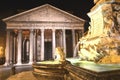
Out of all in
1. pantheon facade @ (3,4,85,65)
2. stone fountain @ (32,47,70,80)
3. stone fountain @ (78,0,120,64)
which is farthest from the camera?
pantheon facade @ (3,4,85,65)

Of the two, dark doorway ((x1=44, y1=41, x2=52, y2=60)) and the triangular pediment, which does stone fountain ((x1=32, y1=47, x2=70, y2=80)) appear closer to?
the triangular pediment

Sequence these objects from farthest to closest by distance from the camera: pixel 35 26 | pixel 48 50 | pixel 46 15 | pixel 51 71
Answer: pixel 48 50
pixel 46 15
pixel 35 26
pixel 51 71

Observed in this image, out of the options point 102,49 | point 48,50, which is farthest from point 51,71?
point 48,50

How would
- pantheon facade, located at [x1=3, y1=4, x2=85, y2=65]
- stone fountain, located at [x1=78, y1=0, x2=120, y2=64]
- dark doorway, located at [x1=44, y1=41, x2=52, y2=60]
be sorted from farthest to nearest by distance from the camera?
dark doorway, located at [x1=44, y1=41, x2=52, y2=60] < pantheon facade, located at [x1=3, y1=4, x2=85, y2=65] < stone fountain, located at [x1=78, y1=0, x2=120, y2=64]

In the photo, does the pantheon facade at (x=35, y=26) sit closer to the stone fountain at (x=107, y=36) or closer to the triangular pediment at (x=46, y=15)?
the triangular pediment at (x=46, y=15)

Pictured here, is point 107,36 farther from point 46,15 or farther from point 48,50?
point 48,50

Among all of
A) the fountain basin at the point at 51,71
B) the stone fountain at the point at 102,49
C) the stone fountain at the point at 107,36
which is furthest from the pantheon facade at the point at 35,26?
the stone fountain at the point at 107,36

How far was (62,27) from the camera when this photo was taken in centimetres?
2745

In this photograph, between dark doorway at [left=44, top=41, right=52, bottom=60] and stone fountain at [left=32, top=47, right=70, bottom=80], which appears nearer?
stone fountain at [left=32, top=47, right=70, bottom=80]

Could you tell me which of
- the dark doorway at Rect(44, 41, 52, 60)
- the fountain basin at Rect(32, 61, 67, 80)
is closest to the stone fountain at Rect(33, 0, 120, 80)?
the fountain basin at Rect(32, 61, 67, 80)

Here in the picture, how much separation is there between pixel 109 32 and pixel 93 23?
1.75 metres

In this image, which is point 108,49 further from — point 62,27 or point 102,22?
point 62,27

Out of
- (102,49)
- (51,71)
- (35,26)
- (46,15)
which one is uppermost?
(46,15)

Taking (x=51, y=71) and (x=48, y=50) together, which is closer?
(x=51, y=71)
